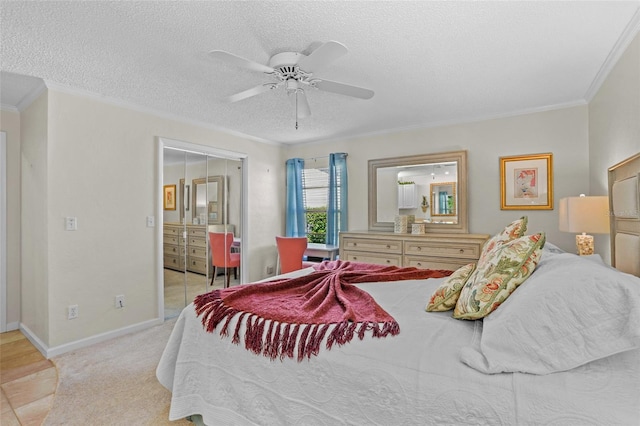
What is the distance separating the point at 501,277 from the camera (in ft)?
4.73

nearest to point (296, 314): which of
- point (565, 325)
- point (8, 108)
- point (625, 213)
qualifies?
point (565, 325)

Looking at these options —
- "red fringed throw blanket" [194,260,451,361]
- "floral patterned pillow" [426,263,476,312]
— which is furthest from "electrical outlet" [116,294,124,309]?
"floral patterned pillow" [426,263,476,312]

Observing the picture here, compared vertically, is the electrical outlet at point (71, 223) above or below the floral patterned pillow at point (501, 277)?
above

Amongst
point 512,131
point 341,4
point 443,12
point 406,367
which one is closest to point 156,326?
point 406,367

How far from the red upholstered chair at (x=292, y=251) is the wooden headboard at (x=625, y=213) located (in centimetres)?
312

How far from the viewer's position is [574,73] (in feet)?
8.80

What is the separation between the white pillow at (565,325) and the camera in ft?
3.53

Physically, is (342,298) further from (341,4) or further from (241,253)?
(241,253)

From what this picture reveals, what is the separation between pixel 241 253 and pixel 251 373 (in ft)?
10.8

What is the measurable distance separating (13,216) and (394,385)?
13.8ft

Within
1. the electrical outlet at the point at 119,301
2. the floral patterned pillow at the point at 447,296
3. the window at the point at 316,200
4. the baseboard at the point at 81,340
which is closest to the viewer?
the floral patterned pillow at the point at 447,296

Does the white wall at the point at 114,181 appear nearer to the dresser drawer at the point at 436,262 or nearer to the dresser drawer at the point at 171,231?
the dresser drawer at the point at 171,231

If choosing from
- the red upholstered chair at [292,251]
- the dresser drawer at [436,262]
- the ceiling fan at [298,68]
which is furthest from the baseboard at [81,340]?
the dresser drawer at [436,262]

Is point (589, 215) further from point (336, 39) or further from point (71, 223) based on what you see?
point (71, 223)
